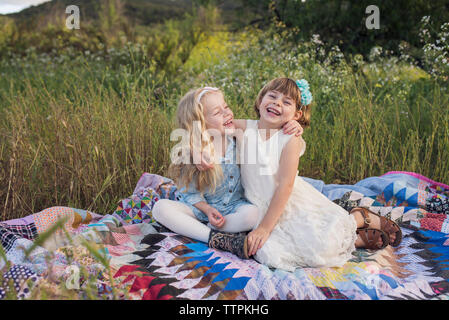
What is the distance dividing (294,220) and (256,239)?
228 millimetres

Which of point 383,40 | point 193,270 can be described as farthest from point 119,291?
point 383,40

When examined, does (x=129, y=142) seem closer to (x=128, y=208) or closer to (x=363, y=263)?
(x=128, y=208)

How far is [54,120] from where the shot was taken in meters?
3.11

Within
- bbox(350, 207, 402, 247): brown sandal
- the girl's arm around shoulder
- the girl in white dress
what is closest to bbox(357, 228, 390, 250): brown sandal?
the girl in white dress

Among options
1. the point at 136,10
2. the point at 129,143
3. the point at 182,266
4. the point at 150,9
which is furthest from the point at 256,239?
the point at 150,9

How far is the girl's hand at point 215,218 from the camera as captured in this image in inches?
93.4

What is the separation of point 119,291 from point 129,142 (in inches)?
69.6

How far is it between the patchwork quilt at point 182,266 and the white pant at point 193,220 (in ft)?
0.17

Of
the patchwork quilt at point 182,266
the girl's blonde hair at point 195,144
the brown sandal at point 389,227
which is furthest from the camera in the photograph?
the brown sandal at point 389,227

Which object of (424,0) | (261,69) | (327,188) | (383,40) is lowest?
(327,188)

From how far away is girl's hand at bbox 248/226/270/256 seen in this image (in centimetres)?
219

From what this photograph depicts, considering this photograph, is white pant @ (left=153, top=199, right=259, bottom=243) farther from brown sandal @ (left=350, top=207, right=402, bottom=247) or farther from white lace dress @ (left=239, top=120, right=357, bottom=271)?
brown sandal @ (left=350, top=207, right=402, bottom=247)

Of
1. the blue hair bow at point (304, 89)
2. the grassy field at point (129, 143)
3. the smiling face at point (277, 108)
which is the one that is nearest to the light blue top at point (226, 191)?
the smiling face at point (277, 108)

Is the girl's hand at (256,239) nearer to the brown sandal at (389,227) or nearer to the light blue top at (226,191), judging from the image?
the light blue top at (226,191)
